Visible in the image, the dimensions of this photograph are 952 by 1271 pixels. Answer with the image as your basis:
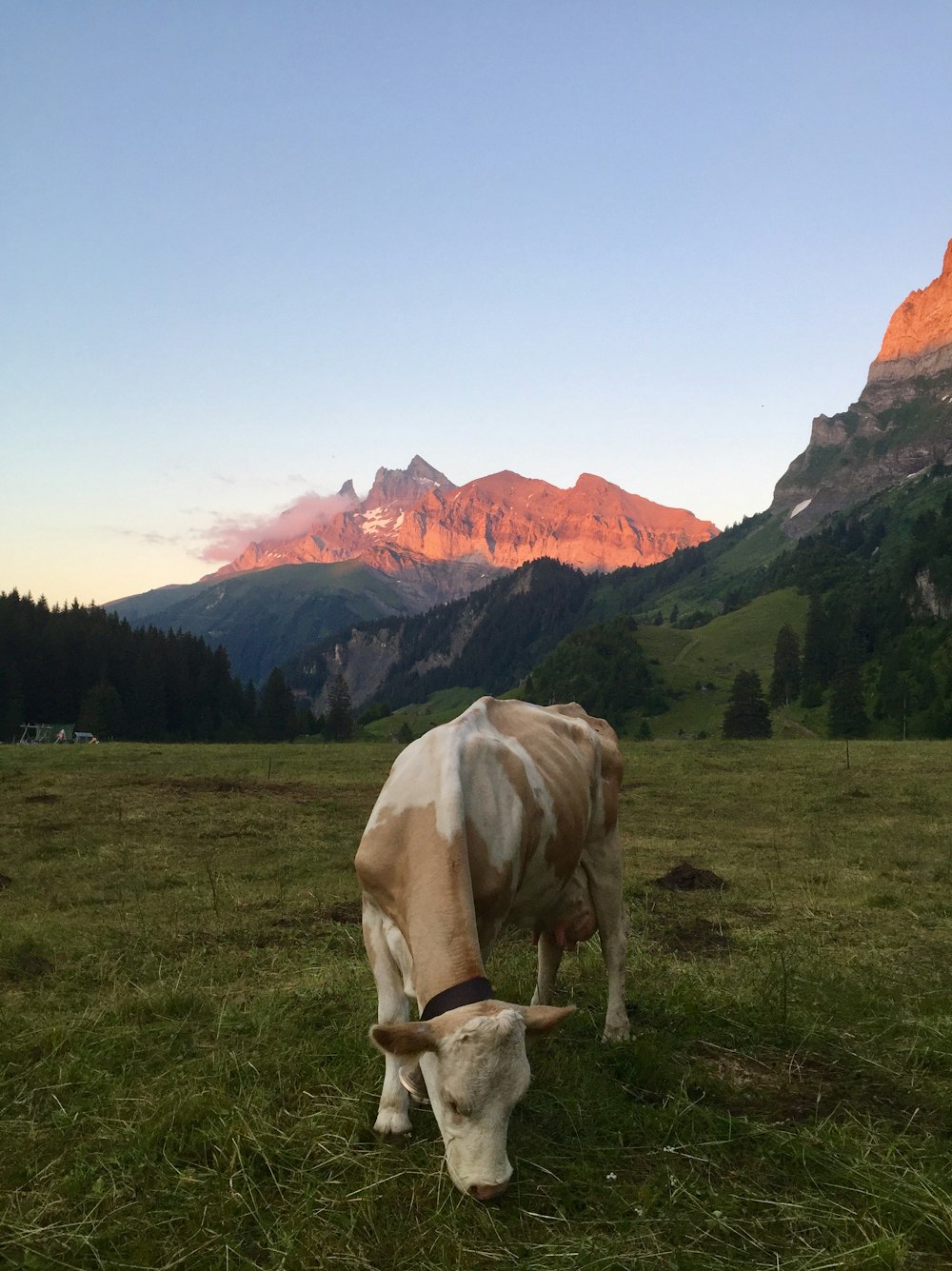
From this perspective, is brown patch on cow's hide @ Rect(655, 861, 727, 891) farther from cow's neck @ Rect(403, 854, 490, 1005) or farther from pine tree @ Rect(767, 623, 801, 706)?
pine tree @ Rect(767, 623, 801, 706)

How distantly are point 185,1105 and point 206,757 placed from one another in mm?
38664

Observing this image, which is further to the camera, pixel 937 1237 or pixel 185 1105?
pixel 185 1105

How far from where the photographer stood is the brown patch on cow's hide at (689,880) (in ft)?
51.7

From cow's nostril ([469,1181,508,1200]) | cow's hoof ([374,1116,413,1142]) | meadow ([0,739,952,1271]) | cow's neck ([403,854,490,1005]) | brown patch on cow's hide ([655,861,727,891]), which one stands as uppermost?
cow's neck ([403,854,490,1005])

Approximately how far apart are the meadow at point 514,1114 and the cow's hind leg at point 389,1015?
7.3 inches

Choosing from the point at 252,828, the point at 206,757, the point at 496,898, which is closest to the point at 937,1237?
the point at 496,898

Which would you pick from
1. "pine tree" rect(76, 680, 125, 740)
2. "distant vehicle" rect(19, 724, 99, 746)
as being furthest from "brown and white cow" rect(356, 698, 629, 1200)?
"pine tree" rect(76, 680, 125, 740)

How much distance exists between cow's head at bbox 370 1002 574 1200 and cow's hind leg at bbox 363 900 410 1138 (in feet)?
3.29

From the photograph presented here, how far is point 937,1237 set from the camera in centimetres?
480

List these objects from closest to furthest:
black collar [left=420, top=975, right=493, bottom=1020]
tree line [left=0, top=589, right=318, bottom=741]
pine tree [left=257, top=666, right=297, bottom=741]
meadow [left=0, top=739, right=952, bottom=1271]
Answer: meadow [left=0, top=739, right=952, bottom=1271]
black collar [left=420, top=975, right=493, bottom=1020]
tree line [left=0, top=589, right=318, bottom=741]
pine tree [left=257, top=666, right=297, bottom=741]

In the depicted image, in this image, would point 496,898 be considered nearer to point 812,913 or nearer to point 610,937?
point 610,937

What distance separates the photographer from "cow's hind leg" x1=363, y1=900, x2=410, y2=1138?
582 centimetres

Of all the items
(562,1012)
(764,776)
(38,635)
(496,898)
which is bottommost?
(764,776)

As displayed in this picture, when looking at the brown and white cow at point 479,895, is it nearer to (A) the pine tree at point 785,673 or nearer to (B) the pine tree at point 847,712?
(B) the pine tree at point 847,712
